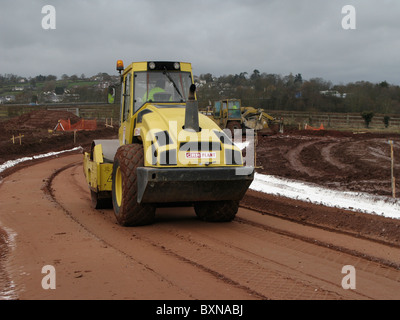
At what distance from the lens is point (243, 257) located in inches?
266

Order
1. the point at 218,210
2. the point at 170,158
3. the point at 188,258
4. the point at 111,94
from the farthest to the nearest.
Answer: the point at 111,94, the point at 218,210, the point at 170,158, the point at 188,258

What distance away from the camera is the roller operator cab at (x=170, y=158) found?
7.86 meters

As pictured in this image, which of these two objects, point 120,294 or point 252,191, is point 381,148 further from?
point 120,294

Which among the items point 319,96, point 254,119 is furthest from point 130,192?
point 319,96

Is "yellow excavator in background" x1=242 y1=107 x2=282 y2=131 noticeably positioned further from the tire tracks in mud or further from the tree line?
the tire tracks in mud

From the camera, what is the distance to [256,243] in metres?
7.61

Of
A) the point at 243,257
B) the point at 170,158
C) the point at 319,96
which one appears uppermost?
the point at 319,96

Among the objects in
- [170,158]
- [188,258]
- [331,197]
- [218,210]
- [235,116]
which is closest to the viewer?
[188,258]

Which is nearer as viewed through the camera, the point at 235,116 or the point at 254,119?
the point at 235,116

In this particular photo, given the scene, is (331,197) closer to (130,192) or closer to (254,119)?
(130,192)

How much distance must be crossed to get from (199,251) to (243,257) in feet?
2.24

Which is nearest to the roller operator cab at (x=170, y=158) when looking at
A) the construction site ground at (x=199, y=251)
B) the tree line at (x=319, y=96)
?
the construction site ground at (x=199, y=251)
